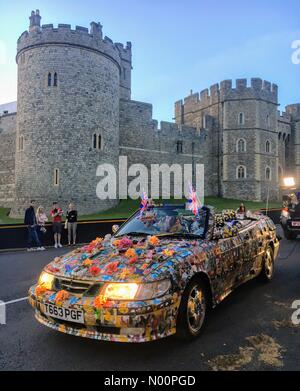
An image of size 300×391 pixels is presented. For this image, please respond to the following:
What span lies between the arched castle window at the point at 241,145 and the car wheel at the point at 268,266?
37.6m

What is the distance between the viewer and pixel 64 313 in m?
3.60

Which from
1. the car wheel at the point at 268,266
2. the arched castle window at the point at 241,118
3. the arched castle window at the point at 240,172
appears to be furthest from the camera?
the arched castle window at the point at 240,172

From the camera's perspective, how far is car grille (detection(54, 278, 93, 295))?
12.0 feet

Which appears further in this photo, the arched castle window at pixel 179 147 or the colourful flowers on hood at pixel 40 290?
the arched castle window at pixel 179 147

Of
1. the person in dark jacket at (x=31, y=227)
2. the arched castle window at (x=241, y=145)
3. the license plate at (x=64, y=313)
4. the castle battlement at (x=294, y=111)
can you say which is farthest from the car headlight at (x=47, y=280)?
the castle battlement at (x=294, y=111)

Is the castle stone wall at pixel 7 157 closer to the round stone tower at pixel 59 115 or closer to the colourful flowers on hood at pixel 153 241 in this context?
the round stone tower at pixel 59 115

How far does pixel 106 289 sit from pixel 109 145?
2762 centimetres

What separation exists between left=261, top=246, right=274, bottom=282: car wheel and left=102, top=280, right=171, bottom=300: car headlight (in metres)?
3.55

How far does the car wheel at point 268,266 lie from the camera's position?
6535mm

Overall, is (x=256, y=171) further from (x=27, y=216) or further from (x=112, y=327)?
(x=112, y=327)

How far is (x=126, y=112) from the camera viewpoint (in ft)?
116

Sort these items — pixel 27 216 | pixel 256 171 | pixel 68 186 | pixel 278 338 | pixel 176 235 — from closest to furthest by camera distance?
pixel 278 338
pixel 176 235
pixel 27 216
pixel 68 186
pixel 256 171

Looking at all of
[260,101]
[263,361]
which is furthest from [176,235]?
[260,101]

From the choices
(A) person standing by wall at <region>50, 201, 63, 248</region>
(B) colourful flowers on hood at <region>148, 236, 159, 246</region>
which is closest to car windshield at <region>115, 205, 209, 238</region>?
(B) colourful flowers on hood at <region>148, 236, 159, 246</region>
